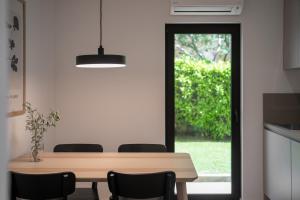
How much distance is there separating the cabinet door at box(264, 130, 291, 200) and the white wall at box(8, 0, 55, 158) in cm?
233

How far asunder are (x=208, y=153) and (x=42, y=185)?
8.17ft

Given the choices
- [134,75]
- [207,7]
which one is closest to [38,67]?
[134,75]

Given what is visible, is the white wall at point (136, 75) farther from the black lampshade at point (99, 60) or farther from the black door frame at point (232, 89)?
the black lampshade at point (99, 60)

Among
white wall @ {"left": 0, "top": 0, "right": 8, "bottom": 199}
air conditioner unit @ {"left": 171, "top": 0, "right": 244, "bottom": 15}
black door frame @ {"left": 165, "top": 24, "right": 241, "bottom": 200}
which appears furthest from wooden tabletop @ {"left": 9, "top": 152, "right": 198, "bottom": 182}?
white wall @ {"left": 0, "top": 0, "right": 8, "bottom": 199}

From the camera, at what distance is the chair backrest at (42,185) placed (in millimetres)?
2592

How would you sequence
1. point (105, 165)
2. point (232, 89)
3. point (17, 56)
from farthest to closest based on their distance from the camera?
point (232, 89) → point (17, 56) → point (105, 165)

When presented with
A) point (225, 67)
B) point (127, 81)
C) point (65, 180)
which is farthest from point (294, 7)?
point (65, 180)

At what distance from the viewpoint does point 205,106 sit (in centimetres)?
467

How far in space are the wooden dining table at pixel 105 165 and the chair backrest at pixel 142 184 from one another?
85 millimetres

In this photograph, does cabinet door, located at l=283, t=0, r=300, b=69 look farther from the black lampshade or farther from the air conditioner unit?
the black lampshade

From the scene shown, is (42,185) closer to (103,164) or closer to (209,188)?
(103,164)

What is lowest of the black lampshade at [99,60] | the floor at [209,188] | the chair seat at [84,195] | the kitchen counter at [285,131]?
the floor at [209,188]

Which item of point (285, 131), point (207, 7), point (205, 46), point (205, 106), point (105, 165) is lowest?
point (105, 165)

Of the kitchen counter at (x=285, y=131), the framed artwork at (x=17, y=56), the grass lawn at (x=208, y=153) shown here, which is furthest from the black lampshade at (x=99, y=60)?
the grass lawn at (x=208, y=153)
